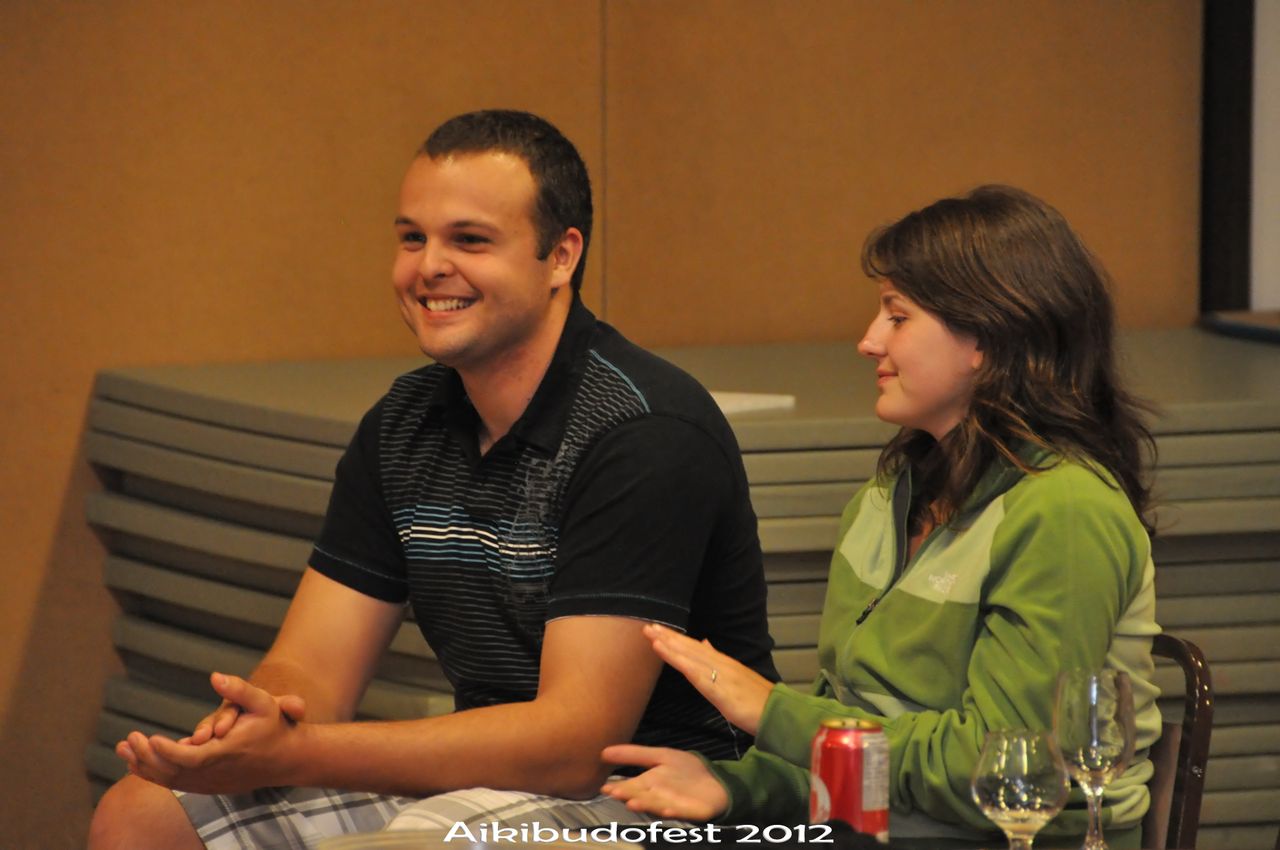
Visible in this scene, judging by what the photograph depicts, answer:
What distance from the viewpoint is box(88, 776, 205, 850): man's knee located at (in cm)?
198

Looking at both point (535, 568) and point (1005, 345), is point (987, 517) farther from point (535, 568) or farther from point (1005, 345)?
point (535, 568)

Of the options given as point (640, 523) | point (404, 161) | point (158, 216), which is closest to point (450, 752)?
point (640, 523)

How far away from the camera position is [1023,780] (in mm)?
1465

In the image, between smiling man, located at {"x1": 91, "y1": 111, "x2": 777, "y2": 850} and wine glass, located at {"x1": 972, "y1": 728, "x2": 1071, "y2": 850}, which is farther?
smiling man, located at {"x1": 91, "y1": 111, "x2": 777, "y2": 850}

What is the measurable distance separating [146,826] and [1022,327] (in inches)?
47.2

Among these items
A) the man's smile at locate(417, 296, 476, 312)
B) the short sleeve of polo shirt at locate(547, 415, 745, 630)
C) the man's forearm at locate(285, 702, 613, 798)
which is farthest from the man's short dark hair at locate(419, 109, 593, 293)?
the man's forearm at locate(285, 702, 613, 798)

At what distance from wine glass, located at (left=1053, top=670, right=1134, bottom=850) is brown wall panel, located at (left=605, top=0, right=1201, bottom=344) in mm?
3034

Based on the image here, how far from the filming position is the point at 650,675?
197 centimetres

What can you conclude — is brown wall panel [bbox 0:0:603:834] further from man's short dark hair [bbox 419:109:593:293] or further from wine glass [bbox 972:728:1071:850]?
wine glass [bbox 972:728:1071:850]

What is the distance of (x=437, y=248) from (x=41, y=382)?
6.21 feet

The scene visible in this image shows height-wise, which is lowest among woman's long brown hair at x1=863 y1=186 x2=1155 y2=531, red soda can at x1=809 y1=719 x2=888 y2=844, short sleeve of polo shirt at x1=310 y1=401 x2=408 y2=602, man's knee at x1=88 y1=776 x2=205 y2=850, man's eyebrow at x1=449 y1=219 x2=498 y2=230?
man's knee at x1=88 y1=776 x2=205 y2=850

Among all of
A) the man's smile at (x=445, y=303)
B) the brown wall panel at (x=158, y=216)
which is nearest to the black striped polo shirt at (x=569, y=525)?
the man's smile at (x=445, y=303)

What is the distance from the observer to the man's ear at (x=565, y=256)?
2205mm

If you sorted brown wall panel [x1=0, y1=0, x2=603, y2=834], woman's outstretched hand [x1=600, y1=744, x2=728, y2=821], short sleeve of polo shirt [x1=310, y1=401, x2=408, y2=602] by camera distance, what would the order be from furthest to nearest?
brown wall panel [x1=0, y1=0, x2=603, y2=834] → short sleeve of polo shirt [x1=310, y1=401, x2=408, y2=602] → woman's outstretched hand [x1=600, y1=744, x2=728, y2=821]
